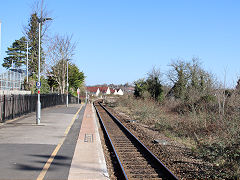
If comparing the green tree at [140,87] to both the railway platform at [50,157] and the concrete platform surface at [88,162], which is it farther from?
the concrete platform surface at [88,162]

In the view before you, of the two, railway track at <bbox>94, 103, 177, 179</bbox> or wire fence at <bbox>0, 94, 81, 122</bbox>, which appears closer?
railway track at <bbox>94, 103, 177, 179</bbox>

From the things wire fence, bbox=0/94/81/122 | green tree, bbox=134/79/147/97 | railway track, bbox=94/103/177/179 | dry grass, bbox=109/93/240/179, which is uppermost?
green tree, bbox=134/79/147/97

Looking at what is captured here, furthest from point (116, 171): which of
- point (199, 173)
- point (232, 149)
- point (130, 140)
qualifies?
point (130, 140)

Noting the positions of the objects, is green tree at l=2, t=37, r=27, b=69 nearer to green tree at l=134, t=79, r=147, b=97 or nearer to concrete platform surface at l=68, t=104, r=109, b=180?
green tree at l=134, t=79, r=147, b=97

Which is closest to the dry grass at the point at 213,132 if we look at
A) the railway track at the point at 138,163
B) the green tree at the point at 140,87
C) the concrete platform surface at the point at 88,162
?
the railway track at the point at 138,163

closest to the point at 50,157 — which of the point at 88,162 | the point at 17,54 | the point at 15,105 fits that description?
the point at 88,162

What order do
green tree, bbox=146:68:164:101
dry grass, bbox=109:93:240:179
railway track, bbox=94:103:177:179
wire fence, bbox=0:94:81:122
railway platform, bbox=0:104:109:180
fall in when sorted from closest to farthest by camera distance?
1. railway platform, bbox=0:104:109:180
2. railway track, bbox=94:103:177:179
3. dry grass, bbox=109:93:240:179
4. wire fence, bbox=0:94:81:122
5. green tree, bbox=146:68:164:101

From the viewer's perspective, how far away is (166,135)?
15.4 metres

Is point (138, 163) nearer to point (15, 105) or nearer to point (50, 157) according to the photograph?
point (50, 157)

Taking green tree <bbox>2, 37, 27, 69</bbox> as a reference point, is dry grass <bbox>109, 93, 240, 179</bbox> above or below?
below

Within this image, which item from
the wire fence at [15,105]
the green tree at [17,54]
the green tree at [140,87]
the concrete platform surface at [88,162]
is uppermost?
the green tree at [17,54]

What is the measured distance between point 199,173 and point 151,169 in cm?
139

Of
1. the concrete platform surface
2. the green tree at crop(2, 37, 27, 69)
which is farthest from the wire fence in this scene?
the green tree at crop(2, 37, 27, 69)

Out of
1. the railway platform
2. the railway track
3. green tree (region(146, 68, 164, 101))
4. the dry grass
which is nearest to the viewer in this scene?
the railway platform
